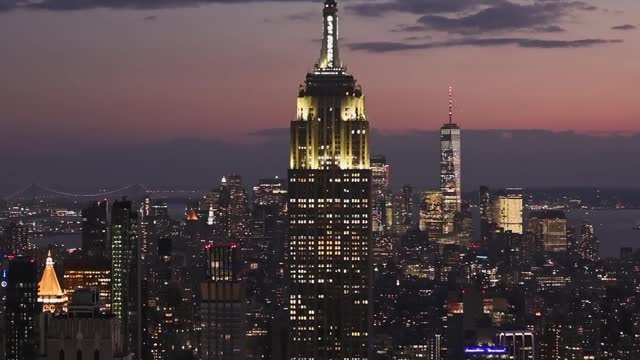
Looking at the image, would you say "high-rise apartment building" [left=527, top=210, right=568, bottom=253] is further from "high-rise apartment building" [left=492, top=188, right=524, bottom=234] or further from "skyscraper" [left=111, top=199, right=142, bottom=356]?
"skyscraper" [left=111, top=199, right=142, bottom=356]

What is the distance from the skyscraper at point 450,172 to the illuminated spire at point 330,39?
24.8 m

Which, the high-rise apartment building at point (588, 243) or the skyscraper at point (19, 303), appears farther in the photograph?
the high-rise apartment building at point (588, 243)

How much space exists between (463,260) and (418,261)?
2.48 meters

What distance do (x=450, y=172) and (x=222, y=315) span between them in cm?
2641

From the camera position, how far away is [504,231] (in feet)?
272

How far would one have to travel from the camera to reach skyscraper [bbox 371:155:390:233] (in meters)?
53.5

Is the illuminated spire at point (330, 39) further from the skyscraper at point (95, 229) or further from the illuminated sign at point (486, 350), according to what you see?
the illuminated sign at point (486, 350)

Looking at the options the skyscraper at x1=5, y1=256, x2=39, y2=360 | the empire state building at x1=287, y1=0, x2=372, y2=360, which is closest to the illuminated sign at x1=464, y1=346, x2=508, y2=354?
the empire state building at x1=287, y1=0, x2=372, y2=360

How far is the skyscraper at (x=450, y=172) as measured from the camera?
77562 millimetres

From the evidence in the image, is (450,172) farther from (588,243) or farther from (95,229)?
(95,229)

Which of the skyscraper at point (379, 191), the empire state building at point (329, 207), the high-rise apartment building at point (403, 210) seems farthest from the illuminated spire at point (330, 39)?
the high-rise apartment building at point (403, 210)

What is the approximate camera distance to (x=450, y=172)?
82.6 meters

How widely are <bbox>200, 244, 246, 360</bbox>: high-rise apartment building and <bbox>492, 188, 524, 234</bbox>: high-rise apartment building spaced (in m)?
23.0

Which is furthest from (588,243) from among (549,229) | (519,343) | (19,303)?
(19,303)
